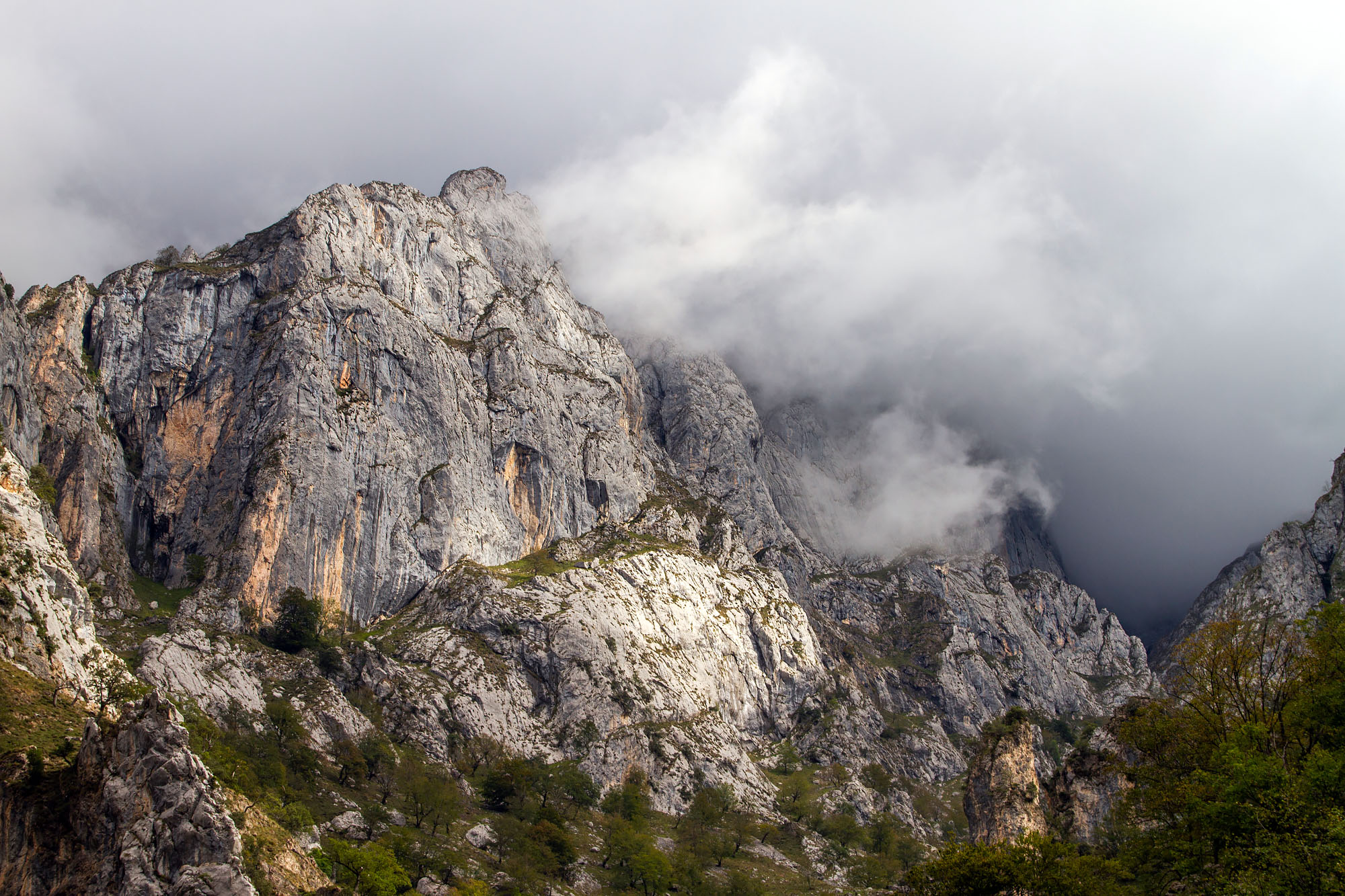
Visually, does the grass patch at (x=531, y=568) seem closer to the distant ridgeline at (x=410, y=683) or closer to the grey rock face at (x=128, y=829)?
the distant ridgeline at (x=410, y=683)

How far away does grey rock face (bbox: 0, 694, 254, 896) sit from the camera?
160ft

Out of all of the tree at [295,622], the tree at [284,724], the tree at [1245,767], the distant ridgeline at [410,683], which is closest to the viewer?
the tree at [1245,767]

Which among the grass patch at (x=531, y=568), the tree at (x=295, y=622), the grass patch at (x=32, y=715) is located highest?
the grass patch at (x=531, y=568)

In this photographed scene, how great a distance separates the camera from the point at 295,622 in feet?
446

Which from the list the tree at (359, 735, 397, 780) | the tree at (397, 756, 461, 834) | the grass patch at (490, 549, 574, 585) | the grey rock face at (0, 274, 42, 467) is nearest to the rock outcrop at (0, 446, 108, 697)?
the grey rock face at (0, 274, 42, 467)

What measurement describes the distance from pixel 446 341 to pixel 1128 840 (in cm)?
16971

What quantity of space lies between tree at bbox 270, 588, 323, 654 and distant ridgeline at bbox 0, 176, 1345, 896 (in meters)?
0.69

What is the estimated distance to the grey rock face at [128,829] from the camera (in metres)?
48.6

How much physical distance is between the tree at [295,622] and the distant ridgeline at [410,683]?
0.69 metres

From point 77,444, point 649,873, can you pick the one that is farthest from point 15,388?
point 649,873

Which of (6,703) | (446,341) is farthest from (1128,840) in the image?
(446,341)

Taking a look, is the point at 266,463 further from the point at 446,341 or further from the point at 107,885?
the point at 107,885

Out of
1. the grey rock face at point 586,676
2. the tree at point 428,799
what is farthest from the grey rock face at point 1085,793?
the grey rock face at point 586,676

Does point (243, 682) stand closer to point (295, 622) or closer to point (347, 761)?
point (347, 761)
